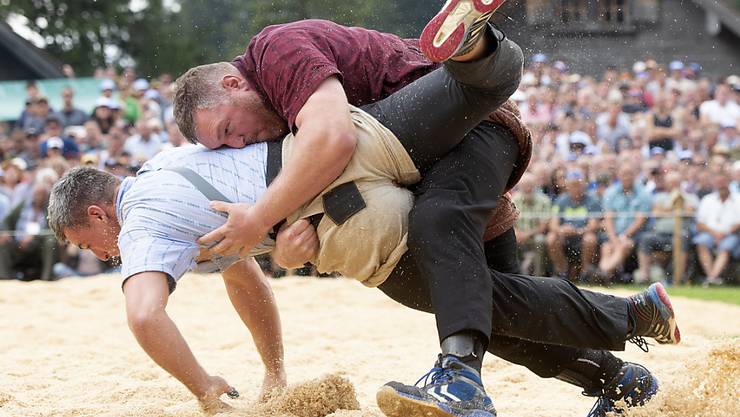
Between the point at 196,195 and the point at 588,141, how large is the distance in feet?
22.7

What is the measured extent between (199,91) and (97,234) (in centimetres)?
64

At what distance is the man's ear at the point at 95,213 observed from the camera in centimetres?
342

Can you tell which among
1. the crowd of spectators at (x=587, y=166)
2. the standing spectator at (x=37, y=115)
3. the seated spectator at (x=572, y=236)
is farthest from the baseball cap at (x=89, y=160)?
the seated spectator at (x=572, y=236)

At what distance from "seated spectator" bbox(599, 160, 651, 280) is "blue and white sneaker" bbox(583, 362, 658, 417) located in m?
5.13

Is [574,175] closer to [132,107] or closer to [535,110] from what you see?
[535,110]

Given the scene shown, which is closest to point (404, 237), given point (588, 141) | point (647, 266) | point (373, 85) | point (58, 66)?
point (373, 85)

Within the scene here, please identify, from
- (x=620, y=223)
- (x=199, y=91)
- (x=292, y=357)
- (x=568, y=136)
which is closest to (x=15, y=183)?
(x=568, y=136)

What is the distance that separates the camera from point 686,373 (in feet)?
11.4

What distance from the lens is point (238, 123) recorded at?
329 cm

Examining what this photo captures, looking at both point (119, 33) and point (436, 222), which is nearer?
point (436, 222)

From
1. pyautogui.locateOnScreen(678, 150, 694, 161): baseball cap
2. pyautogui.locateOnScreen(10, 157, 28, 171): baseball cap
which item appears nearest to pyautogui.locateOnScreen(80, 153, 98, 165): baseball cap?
pyautogui.locateOnScreen(10, 157, 28, 171): baseball cap

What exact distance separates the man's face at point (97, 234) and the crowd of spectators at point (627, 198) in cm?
558

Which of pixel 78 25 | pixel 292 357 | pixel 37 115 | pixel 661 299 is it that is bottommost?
pixel 78 25

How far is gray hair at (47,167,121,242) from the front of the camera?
342cm
